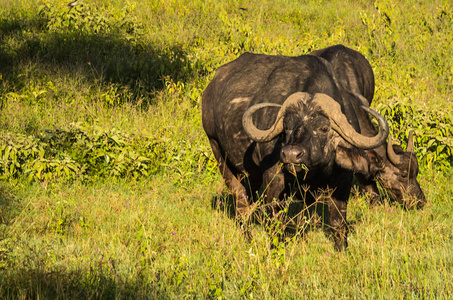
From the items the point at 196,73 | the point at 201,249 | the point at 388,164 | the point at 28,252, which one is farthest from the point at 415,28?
the point at 28,252

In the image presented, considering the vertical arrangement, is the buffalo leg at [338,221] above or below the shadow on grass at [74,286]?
below

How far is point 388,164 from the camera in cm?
626

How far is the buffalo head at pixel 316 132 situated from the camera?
168 inches

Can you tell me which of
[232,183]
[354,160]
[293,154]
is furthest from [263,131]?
[232,183]

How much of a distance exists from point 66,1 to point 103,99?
3447mm

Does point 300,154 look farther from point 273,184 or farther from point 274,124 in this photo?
point 273,184

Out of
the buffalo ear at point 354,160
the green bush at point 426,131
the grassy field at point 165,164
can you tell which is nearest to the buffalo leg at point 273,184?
the grassy field at point 165,164

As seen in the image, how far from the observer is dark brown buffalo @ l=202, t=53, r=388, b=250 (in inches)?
172

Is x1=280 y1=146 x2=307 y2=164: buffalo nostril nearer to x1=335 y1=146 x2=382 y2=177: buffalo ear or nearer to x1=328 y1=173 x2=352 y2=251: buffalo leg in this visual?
x1=335 y1=146 x2=382 y2=177: buffalo ear

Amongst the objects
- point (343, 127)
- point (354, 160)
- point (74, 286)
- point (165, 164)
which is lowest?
point (165, 164)

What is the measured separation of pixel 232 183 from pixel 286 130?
6.17 feet

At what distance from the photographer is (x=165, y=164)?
6605mm

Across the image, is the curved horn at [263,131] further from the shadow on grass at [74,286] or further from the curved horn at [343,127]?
the shadow on grass at [74,286]

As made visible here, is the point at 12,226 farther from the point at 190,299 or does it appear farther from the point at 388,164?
the point at 388,164
